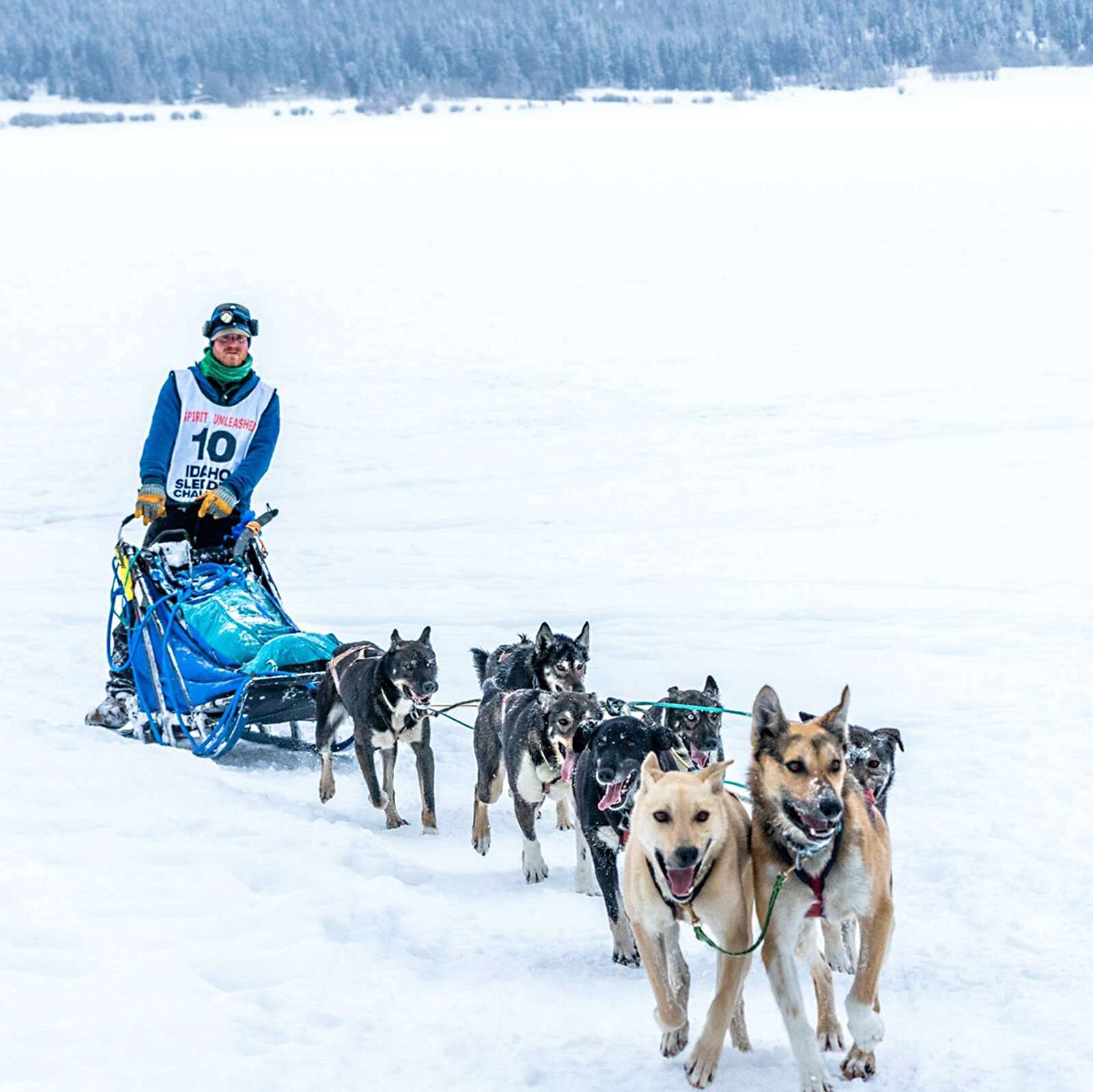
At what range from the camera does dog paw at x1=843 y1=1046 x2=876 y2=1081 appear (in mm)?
3293

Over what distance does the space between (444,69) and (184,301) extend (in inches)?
1973

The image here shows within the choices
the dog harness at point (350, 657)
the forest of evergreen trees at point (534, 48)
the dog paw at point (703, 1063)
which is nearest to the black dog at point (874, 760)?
the dog paw at point (703, 1063)

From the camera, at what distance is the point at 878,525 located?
34.6 feet

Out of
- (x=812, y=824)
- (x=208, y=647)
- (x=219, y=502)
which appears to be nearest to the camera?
(x=812, y=824)

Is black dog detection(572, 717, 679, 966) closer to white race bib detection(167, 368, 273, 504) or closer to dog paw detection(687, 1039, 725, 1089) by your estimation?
dog paw detection(687, 1039, 725, 1089)

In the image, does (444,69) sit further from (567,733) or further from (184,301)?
(567,733)

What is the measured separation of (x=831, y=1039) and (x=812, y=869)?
1.92 ft

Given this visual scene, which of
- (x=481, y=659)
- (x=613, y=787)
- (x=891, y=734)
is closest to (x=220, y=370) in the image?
(x=481, y=659)

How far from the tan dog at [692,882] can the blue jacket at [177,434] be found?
337 centimetres

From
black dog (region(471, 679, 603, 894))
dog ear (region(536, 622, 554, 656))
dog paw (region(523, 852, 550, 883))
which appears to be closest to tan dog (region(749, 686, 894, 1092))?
black dog (region(471, 679, 603, 894))

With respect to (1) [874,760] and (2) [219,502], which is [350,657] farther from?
(1) [874,760]

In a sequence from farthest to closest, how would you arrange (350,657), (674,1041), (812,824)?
(350,657), (674,1041), (812,824)

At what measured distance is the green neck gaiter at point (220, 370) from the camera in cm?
624

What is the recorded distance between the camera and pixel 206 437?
20.7 ft
